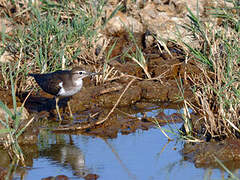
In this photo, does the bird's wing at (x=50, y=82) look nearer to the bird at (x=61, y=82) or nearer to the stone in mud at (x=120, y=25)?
the bird at (x=61, y=82)

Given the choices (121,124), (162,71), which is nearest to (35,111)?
(121,124)

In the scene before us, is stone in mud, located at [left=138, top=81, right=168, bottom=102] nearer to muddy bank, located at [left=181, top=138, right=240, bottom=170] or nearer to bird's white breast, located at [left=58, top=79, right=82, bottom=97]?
bird's white breast, located at [left=58, top=79, right=82, bottom=97]

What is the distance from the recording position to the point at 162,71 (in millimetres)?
10445

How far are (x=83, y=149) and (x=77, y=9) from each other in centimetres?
490

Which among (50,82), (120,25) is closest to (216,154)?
(50,82)

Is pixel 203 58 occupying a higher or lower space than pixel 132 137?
higher

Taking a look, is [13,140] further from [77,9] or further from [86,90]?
[77,9]

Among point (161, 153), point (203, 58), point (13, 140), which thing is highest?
point (203, 58)

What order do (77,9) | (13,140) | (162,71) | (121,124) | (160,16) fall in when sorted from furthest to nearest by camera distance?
(160,16) → (77,9) → (162,71) → (121,124) → (13,140)

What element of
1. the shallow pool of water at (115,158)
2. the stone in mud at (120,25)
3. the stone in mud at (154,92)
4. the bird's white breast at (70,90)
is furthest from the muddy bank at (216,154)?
the stone in mud at (120,25)

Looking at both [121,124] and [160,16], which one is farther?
[160,16]

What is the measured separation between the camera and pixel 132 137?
7871 millimetres

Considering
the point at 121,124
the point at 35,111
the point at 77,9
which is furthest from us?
the point at 77,9

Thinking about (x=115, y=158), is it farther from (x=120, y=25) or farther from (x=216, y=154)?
(x=120, y=25)
